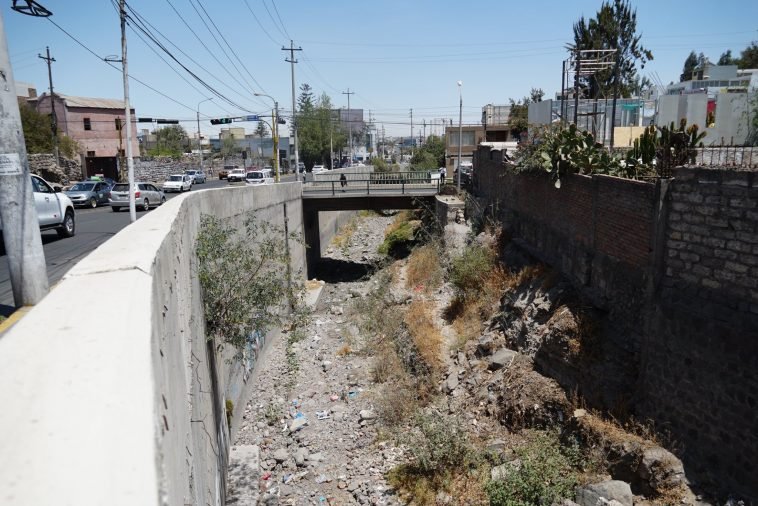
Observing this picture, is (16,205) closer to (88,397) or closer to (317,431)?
(88,397)

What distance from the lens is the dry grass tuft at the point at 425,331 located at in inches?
564

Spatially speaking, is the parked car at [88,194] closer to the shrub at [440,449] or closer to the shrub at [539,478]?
the shrub at [440,449]

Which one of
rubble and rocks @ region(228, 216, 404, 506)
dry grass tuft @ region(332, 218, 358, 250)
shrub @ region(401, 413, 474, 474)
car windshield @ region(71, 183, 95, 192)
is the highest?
car windshield @ region(71, 183, 95, 192)

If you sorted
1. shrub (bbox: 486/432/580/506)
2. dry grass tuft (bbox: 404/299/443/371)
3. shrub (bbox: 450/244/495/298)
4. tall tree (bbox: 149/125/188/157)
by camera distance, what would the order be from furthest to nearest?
1. tall tree (bbox: 149/125/188/157)
2. shrub (bbox: 450/244/495/298)
3. dry grass tuft (bbox: 404/299/443/371)
4. shrub (bbox: 486/432/580/506)

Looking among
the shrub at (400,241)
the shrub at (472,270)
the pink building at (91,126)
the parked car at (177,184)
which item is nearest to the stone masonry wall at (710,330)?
the shrub at (472,270)

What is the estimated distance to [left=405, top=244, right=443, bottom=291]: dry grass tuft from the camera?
20.5m

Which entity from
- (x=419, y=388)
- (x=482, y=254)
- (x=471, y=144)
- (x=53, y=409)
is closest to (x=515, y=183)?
(x=482, y=254)

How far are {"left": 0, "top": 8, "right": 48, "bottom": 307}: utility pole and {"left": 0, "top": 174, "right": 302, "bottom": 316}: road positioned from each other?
168 centimetres

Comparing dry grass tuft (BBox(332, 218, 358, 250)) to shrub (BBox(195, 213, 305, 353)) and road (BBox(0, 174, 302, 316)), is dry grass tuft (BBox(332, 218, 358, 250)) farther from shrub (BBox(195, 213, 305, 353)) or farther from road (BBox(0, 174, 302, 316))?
shrub (BBox(195, 213, 305, 353))

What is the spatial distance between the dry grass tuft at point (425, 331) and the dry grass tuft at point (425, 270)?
185 centimetres

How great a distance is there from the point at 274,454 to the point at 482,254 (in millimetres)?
8688

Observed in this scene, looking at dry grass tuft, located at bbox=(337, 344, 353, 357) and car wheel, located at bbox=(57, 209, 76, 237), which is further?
car wheel, located at bbox=(57, 209, 76, 237)

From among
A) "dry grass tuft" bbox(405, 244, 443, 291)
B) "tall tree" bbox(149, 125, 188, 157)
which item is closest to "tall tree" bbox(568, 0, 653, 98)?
"dry grass tuft" bbox(405, 244, 443, 291)

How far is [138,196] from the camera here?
30.0 metres
